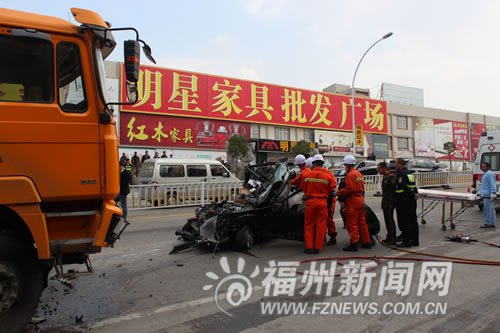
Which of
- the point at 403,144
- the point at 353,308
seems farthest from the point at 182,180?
the point at 403,144

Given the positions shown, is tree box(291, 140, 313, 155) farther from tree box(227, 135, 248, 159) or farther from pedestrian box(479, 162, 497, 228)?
pedestrian box(479, 162, 497, 228)

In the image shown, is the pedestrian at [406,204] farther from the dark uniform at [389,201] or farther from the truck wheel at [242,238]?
the truck wheel at [242,238]

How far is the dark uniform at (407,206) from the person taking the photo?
6.80 m

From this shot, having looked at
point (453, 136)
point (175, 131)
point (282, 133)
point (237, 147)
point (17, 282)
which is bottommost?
point (17, 282)

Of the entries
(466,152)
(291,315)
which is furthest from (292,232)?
(466,152)

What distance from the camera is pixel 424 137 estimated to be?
46.1m

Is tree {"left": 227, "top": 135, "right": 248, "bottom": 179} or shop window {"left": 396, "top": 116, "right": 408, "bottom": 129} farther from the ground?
shop window {"left": 396, "top": 116, "right": 408, "bottom": 129}

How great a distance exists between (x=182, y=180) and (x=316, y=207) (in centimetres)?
893

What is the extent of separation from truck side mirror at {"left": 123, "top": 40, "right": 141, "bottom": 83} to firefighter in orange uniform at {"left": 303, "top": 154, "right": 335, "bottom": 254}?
11.9ft

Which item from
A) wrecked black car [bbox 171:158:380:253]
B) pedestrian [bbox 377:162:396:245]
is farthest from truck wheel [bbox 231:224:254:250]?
pedestrian [bbox 377:162:396:245]

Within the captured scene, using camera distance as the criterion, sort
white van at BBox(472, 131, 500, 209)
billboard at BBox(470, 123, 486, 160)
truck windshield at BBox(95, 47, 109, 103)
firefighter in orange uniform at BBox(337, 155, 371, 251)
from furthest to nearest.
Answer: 1. billboard at BBox(470, 123, 486, 160)
2. white van at BBox(472, 131, 500, 209)
3. firefighter in orange uniform at BBox(337, 155, 371, 251)
4. truck windshield at BBox(95, 47, 109, 103)

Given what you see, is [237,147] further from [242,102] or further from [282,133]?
[282,133]

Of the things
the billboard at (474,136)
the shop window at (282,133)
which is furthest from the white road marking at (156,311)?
the billboard at (474,136)

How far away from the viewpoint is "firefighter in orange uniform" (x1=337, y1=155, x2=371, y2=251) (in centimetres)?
643
